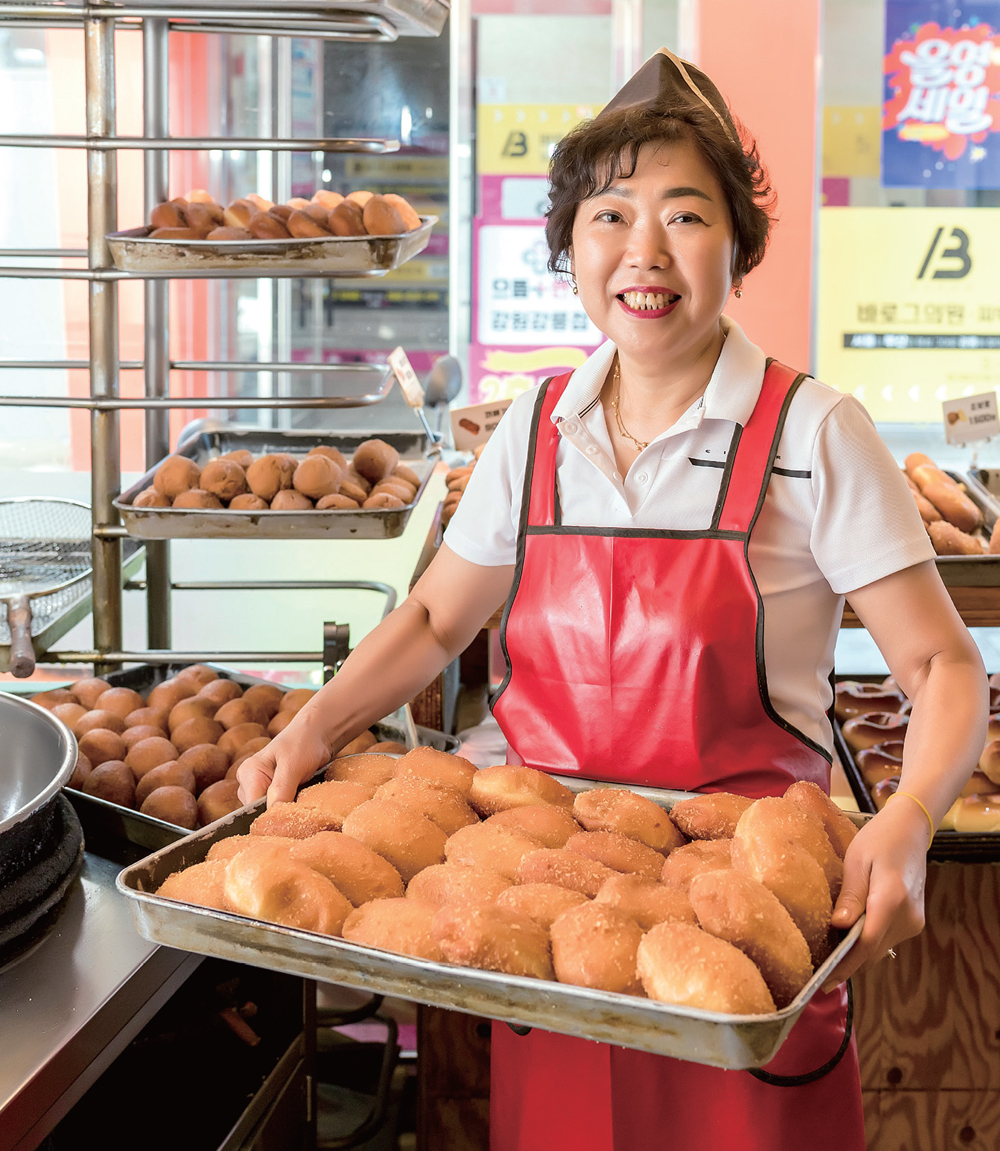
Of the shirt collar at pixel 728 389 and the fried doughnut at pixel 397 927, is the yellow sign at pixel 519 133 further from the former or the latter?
the fried doughnut at pixel 397 927

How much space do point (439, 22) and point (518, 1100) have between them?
1785mm

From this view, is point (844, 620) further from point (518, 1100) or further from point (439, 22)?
point (439, 22)

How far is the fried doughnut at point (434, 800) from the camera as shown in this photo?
117 cm

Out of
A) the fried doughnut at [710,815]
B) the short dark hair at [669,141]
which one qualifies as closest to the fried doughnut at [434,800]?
the fried doughnut at [710,815]

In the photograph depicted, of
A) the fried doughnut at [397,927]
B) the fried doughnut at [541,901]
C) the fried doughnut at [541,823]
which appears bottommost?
the fried doughnut at [397,927]

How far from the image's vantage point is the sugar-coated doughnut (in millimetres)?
908

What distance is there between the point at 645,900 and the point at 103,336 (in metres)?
1.55

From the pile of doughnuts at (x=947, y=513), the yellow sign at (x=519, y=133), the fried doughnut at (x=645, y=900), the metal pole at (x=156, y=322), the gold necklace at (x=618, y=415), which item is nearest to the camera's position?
the fried doughnut at (x=645, y=900)

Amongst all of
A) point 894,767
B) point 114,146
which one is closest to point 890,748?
point 894,767

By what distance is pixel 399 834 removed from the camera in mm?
1113

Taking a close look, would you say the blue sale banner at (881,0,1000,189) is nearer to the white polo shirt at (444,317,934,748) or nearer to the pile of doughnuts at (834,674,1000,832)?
the pile of doughnuts at (834,674,1000,832)

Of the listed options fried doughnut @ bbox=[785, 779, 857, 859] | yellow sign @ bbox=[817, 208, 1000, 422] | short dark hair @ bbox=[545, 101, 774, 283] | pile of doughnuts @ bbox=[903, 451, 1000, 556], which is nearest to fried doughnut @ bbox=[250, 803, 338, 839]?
fried doughnut @ bbox=[785, 779, 857, 859]

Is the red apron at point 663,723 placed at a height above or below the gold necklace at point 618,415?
below

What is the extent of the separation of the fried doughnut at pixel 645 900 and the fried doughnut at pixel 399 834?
185 millimetres
